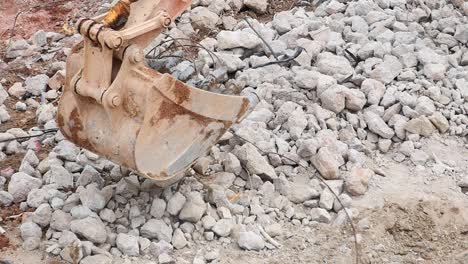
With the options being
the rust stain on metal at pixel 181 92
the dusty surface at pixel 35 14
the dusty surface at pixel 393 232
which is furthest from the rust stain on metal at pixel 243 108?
the dusty surface at pixel 35 14

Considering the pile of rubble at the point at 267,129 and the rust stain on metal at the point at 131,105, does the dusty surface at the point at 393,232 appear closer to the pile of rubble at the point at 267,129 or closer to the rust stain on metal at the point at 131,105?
the pile of rubble at the point at 267,129

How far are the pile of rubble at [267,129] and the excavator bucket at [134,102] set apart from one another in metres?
0.38

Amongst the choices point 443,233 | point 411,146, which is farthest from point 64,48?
point 443,233

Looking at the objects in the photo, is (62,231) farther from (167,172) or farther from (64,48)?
(64,48)

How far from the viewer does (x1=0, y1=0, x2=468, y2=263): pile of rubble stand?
4512 mm

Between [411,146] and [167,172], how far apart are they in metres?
1.82

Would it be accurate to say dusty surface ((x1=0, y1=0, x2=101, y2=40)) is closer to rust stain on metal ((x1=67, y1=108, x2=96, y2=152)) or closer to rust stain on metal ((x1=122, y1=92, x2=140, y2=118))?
rust stain on metal ((x1=67, y1=108, x2=96, y2=152))

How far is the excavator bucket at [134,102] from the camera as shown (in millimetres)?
4051

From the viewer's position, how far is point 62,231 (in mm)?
4414

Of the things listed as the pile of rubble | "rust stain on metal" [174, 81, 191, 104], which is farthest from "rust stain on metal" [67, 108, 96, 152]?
"rust stain on metal" [174, 81, 191, 104]

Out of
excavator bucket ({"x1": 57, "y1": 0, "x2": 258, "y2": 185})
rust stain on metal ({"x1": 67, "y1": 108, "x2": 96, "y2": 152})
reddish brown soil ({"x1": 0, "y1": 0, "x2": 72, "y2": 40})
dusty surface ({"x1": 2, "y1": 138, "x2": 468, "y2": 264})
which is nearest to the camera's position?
excavator bucket ({"x1": 57, "y1": 0, "x2": 258, "y2": 185})

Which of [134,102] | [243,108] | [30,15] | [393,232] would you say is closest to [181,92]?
[134,102]

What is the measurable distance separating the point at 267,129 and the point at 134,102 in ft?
4.72

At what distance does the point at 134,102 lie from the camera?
4078 millimetres
